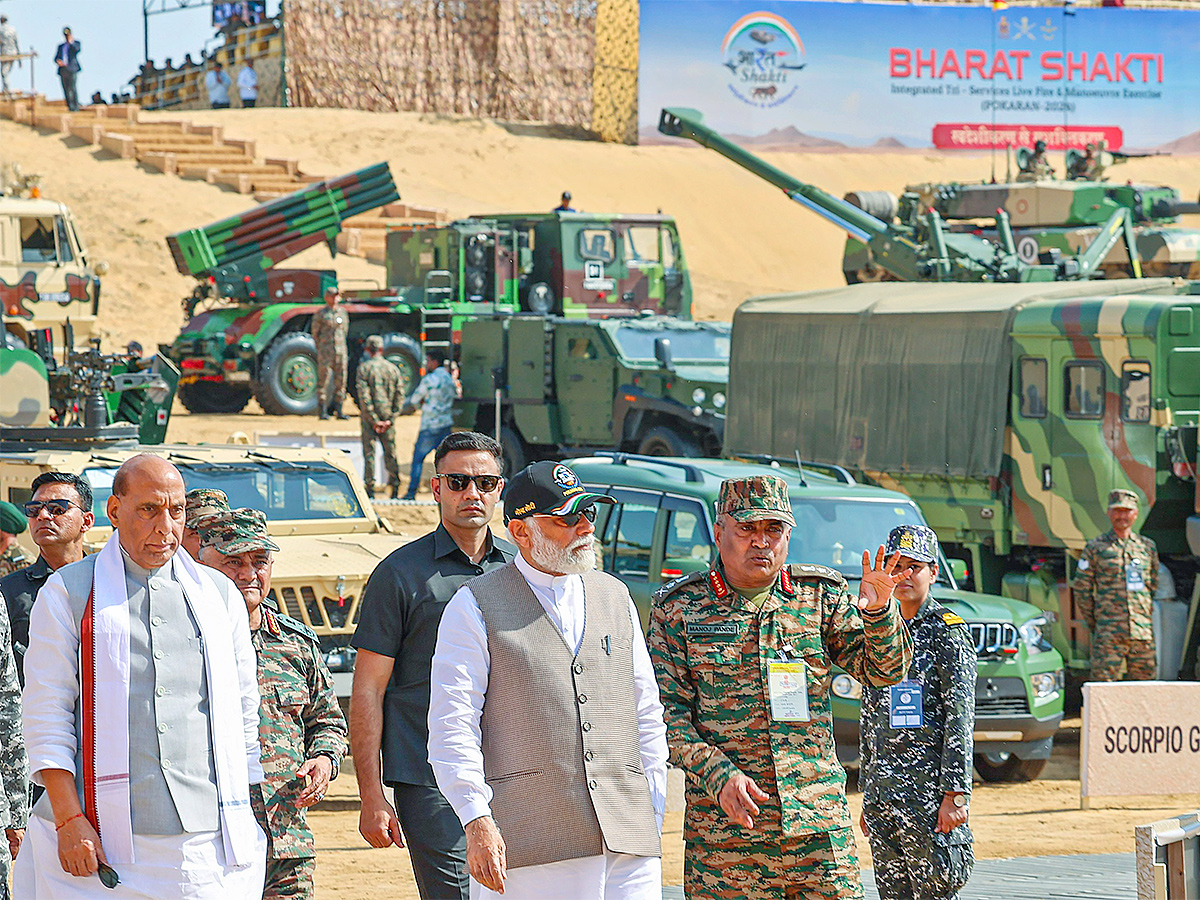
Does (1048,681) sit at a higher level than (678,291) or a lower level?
lower

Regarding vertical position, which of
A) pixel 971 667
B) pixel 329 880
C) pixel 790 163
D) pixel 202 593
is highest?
pixel 790 163

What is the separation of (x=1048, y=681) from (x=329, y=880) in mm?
4132

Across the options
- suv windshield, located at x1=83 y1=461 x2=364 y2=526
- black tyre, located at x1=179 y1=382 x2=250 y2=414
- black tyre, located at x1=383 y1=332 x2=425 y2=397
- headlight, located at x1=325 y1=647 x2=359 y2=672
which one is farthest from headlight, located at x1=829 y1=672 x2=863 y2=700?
black tyre, located at x1=179 y1=382 x2=250 y2=414

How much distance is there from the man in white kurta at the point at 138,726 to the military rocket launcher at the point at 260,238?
24.6m

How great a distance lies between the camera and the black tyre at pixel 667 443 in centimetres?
1969

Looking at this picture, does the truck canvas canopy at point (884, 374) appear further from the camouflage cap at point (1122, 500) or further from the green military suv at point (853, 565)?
the green military suv at point (853, 565)

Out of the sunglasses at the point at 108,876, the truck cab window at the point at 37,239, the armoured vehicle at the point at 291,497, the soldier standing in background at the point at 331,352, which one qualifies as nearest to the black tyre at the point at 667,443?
the soldier standing in background at the point at 331,352

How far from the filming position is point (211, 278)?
29406mm

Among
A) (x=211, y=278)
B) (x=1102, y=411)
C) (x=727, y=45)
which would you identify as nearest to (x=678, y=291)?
(x=211, y=278)

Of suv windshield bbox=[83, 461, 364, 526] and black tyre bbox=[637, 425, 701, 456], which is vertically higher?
suv windshield bbox=[83, 461, 364, 526]

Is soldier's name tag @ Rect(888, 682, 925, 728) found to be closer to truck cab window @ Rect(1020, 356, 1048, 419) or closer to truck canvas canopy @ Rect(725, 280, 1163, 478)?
truck cab window @ Rect(1020, 356, 1048, 419)

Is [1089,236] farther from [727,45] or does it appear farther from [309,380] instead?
[727,45]

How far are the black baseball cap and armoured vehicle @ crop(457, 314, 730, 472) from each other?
14.7 metres

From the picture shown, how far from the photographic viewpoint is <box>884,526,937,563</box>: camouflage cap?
597 cm
